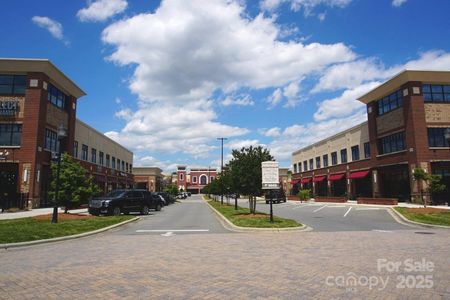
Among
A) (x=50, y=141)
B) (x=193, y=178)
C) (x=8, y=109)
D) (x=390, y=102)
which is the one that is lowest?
(x=50, y=141)

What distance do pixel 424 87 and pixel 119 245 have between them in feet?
118

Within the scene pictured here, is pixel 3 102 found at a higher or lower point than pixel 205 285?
higher

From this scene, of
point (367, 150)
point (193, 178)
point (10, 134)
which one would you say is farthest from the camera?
point (193, 178)

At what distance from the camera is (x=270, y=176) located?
18.9 metres

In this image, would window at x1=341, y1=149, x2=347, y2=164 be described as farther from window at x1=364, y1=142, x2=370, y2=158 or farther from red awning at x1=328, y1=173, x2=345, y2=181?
window at x1=364, y1=142, x2=370, y2=158

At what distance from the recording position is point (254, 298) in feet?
19.4

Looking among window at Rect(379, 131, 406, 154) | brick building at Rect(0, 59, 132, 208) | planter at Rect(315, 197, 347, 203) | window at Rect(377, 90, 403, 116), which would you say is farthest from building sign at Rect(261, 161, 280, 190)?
planter at Rect(315, 197, 347, 203)

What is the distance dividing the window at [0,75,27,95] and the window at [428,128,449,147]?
3878 centimetres

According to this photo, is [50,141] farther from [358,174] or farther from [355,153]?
[355,153]

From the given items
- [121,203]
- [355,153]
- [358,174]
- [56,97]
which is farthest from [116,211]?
[355,153]

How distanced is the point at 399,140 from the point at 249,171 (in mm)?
24297

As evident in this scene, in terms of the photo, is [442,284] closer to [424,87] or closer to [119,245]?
[119,245]

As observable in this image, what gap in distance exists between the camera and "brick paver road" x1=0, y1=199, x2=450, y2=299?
6273 millimetres

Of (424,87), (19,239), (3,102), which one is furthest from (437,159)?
(3,102)
